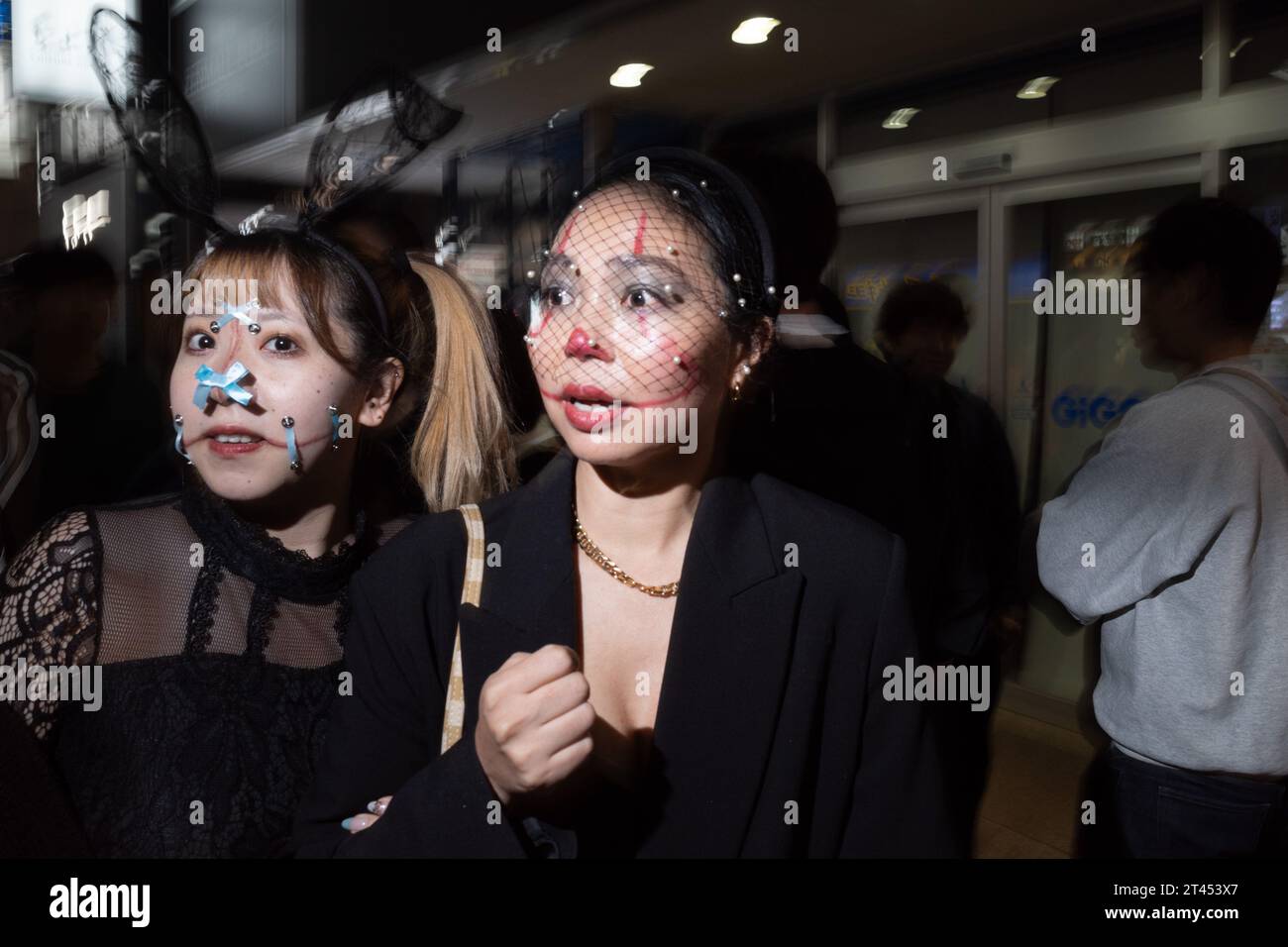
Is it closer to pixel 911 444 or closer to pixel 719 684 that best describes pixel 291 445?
pixel 719 684

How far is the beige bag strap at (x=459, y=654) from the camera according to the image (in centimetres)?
145

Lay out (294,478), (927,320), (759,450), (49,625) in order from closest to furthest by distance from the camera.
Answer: (49,625) → (294,478) → (759,450) → (927,320)

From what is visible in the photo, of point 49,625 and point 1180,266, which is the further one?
point 1180,266

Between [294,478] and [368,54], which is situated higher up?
[368,54]

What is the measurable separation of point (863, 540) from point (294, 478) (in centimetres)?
88

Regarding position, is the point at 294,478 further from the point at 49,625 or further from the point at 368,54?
the point at 368,54

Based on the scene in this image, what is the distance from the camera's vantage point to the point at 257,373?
5.01 feet

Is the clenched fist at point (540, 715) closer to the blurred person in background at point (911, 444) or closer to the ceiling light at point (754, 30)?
the blurred person in background at point (911, 444)

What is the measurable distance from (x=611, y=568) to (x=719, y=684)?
0.23 m

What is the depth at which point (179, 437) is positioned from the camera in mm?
1595

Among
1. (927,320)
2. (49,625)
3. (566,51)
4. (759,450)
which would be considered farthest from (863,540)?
(49,625)

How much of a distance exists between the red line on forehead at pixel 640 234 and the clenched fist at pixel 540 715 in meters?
0.55

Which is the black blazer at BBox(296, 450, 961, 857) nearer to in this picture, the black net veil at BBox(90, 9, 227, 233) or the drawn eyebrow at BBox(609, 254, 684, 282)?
the drawn eyebrow at BBox(609, 254, 684, 282)

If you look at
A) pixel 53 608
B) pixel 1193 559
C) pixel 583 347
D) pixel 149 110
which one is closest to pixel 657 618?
pixel 583 347
